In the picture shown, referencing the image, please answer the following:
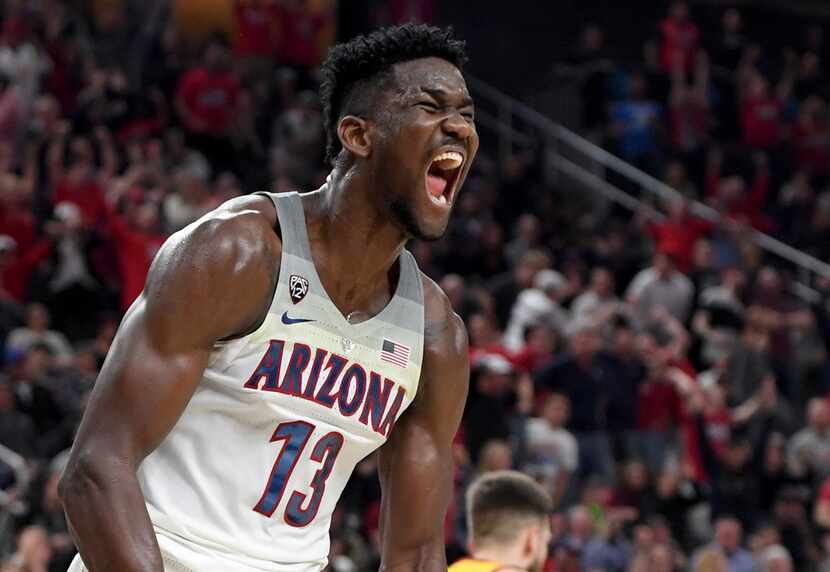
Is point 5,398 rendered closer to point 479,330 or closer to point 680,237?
point 479,330

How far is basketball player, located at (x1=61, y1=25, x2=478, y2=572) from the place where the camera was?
2965 mm

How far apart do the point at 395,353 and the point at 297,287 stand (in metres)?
0.32

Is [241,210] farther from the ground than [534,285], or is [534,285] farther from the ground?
[241,210]

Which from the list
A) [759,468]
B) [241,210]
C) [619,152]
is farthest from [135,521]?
[619,152]

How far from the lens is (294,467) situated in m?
3.29

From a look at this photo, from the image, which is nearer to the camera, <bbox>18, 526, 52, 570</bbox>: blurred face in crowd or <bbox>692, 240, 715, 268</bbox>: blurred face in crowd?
<bbox>18, 526, 52, 570</bbox>: blurred face in crowd

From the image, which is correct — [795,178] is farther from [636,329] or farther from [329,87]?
[329,87]

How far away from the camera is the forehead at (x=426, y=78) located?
3.28 metres

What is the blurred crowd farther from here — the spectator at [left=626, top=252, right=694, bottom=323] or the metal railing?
the metal railing

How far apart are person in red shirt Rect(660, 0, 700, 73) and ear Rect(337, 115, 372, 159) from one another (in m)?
13.2

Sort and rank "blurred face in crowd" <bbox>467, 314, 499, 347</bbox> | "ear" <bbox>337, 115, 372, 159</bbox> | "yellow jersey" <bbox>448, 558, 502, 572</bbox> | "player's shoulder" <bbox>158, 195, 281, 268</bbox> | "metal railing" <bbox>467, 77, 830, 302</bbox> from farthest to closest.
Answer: "metal railing" <bbox>467, 77, 830, 302</bbox>, "blurred face in crowd" <bbox>467, 314, 499, 347</bbox>, "yellow jersey" <bbox>448, 558, 502, 572</bbox>, "ear" <bbox>337, 115, 372, 159</bbox>, "player's shoulder" <bbox>158, 195, 281, 268</bbox>

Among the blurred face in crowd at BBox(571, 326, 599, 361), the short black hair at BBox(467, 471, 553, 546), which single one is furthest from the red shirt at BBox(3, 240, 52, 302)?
the short black hair at BBox(467, 471, 553, 546)

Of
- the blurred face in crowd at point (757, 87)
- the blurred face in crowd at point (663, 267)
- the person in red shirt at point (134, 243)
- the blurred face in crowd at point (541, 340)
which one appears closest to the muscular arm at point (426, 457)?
the person in red shirt at point (134, 243)

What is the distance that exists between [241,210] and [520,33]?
14921mm
